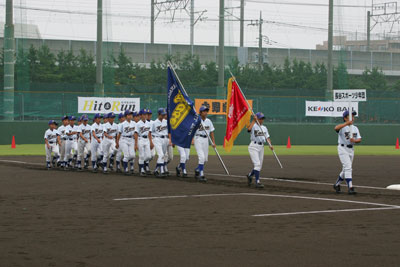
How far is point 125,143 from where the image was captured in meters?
19.6

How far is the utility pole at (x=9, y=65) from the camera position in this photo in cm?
3469

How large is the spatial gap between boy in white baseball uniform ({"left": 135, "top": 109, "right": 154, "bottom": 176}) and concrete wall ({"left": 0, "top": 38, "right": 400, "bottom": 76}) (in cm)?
3613

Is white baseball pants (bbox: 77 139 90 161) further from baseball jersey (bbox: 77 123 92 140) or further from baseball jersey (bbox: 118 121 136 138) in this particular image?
baseball jersey (bbox: 118 121 136 138)

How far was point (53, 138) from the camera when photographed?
2191cm

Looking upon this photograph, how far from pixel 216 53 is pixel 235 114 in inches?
1858

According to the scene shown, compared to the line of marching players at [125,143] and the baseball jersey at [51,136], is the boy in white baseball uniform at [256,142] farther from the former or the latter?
the baseball jersey at [51,136]

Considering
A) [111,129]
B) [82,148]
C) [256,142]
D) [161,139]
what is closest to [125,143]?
[111,129]

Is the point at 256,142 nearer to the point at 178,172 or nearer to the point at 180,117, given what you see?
the point at 180,117

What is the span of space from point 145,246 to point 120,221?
2.09m

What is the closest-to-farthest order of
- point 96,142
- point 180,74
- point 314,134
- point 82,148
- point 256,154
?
point 256,154, point 96,142, point 82,148, point 314,134, point 180,74

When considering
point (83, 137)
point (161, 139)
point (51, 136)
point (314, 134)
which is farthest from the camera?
point (314, 134)

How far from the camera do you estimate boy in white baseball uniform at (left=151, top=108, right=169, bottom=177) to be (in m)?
18.5

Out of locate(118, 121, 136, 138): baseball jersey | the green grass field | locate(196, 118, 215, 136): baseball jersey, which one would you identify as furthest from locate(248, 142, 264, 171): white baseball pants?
the green grass field

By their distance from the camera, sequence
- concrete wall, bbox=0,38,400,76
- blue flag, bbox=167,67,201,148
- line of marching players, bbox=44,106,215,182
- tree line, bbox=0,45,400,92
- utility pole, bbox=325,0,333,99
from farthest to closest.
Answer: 1. concrete wall, bbox=0,38,400,76
2. tree line, bbox=0,45,400,92
3. utility pole, bbox=325,0,333,99
4. line of marching players, bbox=44,106,215,182
5. blue flag, bbox=167,67,201,148
